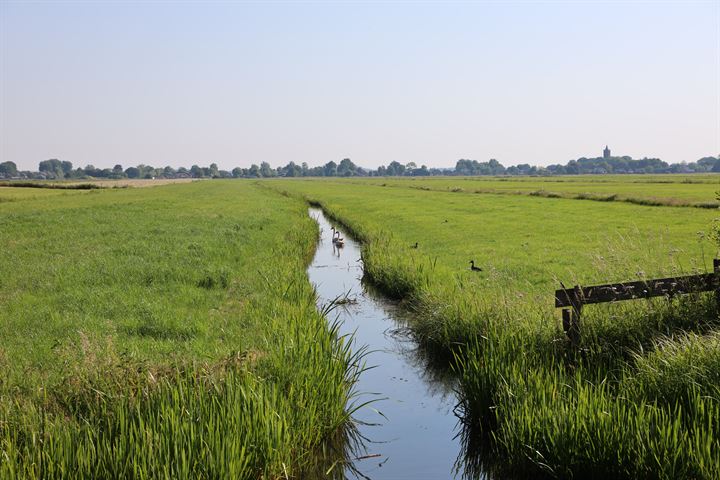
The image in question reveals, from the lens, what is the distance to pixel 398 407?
10.7m

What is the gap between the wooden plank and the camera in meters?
9.33

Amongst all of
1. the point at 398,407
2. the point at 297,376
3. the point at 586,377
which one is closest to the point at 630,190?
the point at 398,407

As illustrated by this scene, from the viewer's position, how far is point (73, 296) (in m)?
14.9

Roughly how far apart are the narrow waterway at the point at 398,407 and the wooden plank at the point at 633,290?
2.87 m

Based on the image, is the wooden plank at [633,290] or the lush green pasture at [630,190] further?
the lush green pasture at [630,190]

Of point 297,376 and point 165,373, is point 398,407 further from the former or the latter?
point 165,373

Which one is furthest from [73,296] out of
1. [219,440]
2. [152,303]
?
[219,440]

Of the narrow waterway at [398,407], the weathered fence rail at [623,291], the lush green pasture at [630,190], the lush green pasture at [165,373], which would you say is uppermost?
the weathered fence rail at [623,291]

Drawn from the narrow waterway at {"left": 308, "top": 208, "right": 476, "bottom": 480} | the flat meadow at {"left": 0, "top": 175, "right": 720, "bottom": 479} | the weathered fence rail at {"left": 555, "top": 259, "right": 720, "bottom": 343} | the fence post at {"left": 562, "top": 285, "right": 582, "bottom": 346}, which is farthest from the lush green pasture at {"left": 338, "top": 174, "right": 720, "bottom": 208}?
the narrow waterway at {"left": 308, "top": 208, "right": 476, "bottom": 480}

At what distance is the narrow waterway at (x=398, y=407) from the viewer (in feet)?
28.4

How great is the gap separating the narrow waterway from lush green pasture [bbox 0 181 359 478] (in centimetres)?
57

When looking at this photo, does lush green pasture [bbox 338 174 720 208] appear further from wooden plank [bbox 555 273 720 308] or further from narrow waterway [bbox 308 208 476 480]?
narrow waterway [bbox 308 208 476 480]

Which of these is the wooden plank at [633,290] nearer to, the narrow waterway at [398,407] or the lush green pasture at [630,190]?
the narrow waterway at [398,407]

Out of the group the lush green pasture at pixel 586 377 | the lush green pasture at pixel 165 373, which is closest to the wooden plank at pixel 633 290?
the lush green pasture at pixel 586 377
